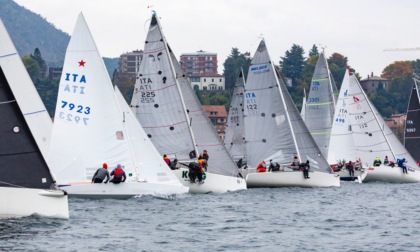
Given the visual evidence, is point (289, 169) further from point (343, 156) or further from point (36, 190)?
point (36, 190)

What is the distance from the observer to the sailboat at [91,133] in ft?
113

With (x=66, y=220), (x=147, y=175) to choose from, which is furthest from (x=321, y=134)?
(x=66, y=220)

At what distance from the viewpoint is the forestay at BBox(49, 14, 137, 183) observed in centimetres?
3459

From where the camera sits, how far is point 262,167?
45344 millimetres

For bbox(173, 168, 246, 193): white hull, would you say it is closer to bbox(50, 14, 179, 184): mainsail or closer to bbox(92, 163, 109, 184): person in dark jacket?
bbox(50, 14, 179, 184): mainsail

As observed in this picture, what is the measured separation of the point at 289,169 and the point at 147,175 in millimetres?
12024

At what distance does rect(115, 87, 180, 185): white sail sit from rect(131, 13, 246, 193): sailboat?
4520 mm

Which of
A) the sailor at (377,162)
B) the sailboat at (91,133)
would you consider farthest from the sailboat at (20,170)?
the sailor at (377,162)

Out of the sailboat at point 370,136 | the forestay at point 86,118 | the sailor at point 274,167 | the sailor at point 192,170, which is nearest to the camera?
the forestay at point 86,118

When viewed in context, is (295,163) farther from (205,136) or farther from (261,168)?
(205,136)

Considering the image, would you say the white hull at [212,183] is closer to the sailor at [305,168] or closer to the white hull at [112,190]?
the white hull at [112,190]

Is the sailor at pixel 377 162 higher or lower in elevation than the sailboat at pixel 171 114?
lower

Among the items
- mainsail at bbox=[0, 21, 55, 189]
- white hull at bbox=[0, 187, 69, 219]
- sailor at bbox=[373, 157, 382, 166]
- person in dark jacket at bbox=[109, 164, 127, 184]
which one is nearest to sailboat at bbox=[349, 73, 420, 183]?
sailor at bbox=[373, 157, 382, 166]

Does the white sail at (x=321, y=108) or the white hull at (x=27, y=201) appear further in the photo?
the white sail at (x=321, y=108)
